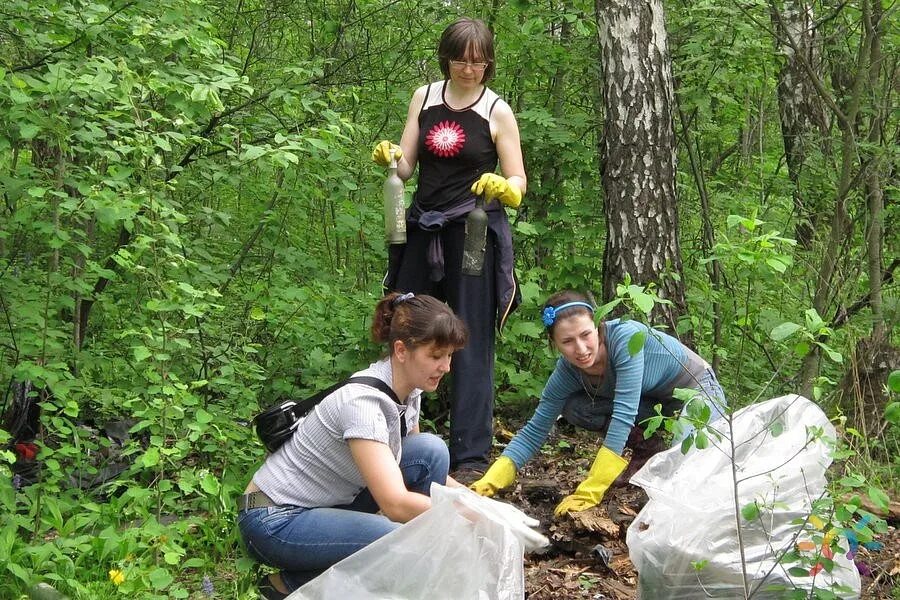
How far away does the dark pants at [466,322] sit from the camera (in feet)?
12.5

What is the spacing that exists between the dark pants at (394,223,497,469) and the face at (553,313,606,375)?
614 mm

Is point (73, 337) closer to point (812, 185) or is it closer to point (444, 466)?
point (444, 466)

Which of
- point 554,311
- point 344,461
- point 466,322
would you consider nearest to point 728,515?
point 554,311

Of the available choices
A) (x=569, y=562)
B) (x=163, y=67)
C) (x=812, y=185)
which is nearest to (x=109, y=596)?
(x=569, y=562)

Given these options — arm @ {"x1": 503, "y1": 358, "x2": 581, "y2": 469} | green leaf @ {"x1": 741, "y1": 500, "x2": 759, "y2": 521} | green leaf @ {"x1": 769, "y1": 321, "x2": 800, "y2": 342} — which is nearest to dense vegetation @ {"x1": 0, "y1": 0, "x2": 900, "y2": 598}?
green leaf @ {"x1": 769, "y1": 321, "x2": 800, "y2": 342}

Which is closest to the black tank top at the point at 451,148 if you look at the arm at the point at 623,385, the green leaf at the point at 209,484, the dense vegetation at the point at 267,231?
the dense vegetation at the point at 267,231

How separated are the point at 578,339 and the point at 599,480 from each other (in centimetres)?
50

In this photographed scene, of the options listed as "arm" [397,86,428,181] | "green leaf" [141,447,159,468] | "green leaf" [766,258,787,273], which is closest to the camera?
"green leaf" [766,258,787,273]

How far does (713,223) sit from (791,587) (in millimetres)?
3239

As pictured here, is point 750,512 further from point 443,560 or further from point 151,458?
point 151,458

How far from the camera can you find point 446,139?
3.73 meters

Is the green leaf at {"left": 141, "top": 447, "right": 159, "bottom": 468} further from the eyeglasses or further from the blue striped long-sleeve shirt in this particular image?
the eyeglasses

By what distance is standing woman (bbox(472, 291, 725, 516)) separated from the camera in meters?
3.24

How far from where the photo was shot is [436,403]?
4773 mm
